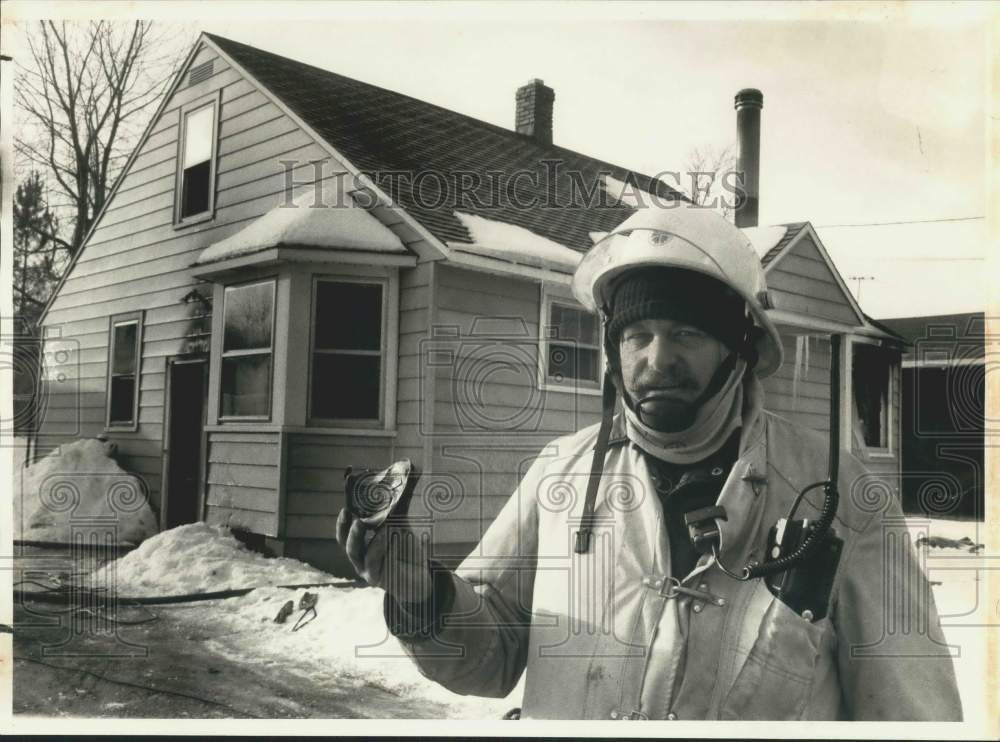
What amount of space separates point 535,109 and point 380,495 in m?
2.17

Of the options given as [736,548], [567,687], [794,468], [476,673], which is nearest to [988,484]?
[794,468]

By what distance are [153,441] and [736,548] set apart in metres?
2.60

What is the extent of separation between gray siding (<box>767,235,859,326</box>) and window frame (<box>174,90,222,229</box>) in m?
2.60

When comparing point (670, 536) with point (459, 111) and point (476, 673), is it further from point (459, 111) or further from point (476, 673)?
point (459, 111)

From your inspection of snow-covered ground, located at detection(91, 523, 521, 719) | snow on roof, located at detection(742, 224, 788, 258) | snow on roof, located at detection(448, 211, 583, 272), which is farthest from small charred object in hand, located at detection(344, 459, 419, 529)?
snow on roof, located at detection(742, 224, 788, 258)

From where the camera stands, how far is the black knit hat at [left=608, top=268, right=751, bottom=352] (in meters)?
2.71

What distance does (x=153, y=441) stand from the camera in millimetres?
3740

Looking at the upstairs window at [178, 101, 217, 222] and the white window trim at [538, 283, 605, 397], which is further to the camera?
the upstairs window at [178, 101, 217, 222]

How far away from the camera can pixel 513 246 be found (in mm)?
3621

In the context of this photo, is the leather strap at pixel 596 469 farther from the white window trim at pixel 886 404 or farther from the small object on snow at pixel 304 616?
the small object on snow at pixel 304 616

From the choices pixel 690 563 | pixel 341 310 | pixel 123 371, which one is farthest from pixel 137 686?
pixel 690 563
